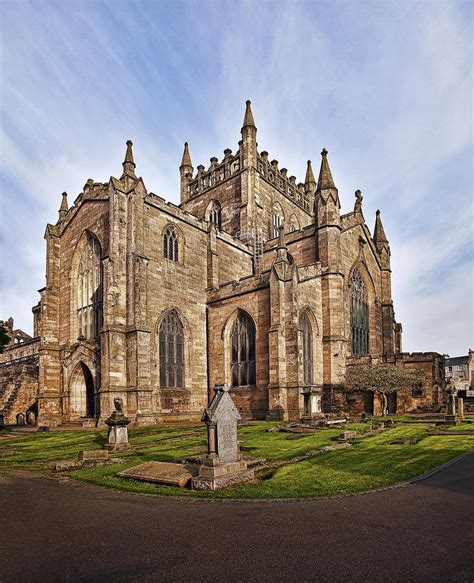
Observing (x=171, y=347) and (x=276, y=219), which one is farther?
(x=276, y=219)

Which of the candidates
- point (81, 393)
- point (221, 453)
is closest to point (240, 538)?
point (221, 453)

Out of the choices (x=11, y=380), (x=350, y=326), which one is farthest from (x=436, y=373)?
(x=11, y=380)

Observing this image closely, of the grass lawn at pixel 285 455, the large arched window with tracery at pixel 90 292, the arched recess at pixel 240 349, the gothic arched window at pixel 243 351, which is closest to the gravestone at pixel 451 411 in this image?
the grass lawn at pixel 285 455

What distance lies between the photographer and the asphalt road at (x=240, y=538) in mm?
4754

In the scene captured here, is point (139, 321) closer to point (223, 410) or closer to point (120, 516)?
point (223, 410)

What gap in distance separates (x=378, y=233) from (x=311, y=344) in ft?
55.7

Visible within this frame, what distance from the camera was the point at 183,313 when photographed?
1134 inches

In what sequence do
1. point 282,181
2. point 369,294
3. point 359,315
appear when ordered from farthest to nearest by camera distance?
point 282,181 → point 369,294 → point 359,315

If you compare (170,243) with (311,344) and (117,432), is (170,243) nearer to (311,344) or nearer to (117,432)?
(311,344)

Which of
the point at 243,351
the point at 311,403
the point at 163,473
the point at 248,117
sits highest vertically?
the point at 248,117

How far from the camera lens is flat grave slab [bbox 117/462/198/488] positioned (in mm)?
8969

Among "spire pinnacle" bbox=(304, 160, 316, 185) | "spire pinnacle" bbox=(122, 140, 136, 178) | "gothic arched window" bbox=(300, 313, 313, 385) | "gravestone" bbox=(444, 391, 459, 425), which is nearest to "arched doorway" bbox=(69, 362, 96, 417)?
"spire pinnacle" bbox=(122, 140, 136, 178)

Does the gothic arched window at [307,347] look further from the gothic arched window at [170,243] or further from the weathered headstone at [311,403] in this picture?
the gothic arched window at [170,243]

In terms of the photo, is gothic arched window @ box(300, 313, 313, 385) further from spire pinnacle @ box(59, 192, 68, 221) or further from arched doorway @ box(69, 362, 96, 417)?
spire pinnacle @ box(59, 192, 68, 221)
